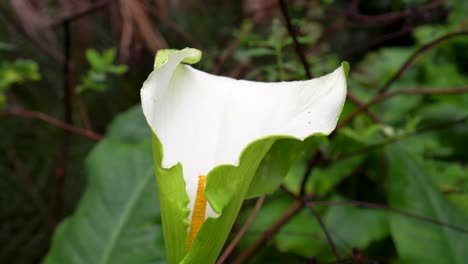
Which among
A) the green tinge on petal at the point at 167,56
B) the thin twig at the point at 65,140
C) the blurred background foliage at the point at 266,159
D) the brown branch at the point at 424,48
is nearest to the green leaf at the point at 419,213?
the blurred background foliage at the point at 266,159

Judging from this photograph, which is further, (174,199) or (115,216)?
(115,216)

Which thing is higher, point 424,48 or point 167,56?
point 167,56

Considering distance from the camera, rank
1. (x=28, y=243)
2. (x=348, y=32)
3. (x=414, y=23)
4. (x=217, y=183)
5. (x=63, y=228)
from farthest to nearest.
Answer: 1. (x=348, y=32)
2. (x=28, y=243)
3. (x=414, y=23)
4. (x=63, y=228)
5. (x=217, y=183)

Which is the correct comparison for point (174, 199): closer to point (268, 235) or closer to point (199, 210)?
point (199, 210)


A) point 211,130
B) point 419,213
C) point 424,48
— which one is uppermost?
point 211,130

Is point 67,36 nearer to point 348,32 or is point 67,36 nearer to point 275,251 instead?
point 275,251

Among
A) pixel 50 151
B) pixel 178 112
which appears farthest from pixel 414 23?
pixel 50 151

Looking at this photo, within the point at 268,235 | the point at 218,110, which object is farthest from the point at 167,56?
the point at 268,235
